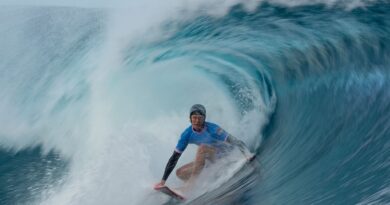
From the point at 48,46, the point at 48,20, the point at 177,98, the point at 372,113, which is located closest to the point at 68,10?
the point at 48,20

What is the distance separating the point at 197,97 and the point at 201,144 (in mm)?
3183

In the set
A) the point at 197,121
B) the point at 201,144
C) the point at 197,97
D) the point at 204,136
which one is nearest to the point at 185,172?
the point at 201,144

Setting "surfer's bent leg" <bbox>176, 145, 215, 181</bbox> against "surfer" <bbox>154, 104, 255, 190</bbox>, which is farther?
"surfer's bent leg" <bbox>176, 145, 215, 181</bbox>

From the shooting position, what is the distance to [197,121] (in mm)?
6758

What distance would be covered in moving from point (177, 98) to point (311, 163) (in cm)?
385

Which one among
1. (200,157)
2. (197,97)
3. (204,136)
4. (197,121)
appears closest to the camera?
(197,121)

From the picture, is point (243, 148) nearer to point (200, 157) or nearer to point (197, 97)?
point (200, 157)

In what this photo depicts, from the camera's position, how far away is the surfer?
22.3 ft

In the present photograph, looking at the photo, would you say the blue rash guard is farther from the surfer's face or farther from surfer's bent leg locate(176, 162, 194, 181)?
surfer's bent leg locate(176, 162, 194, 181)

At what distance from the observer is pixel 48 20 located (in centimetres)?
1256

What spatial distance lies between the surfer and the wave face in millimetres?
262

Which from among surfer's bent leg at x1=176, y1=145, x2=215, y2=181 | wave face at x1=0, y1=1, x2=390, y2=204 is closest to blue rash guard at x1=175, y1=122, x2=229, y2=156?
surfer's bent leg at x1=176, y1=145, x2=215, y2=181

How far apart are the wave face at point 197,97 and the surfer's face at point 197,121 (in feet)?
2.23

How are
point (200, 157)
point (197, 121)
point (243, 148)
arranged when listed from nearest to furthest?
point (197, 121)
point (243, 148)
point (200, 157)
